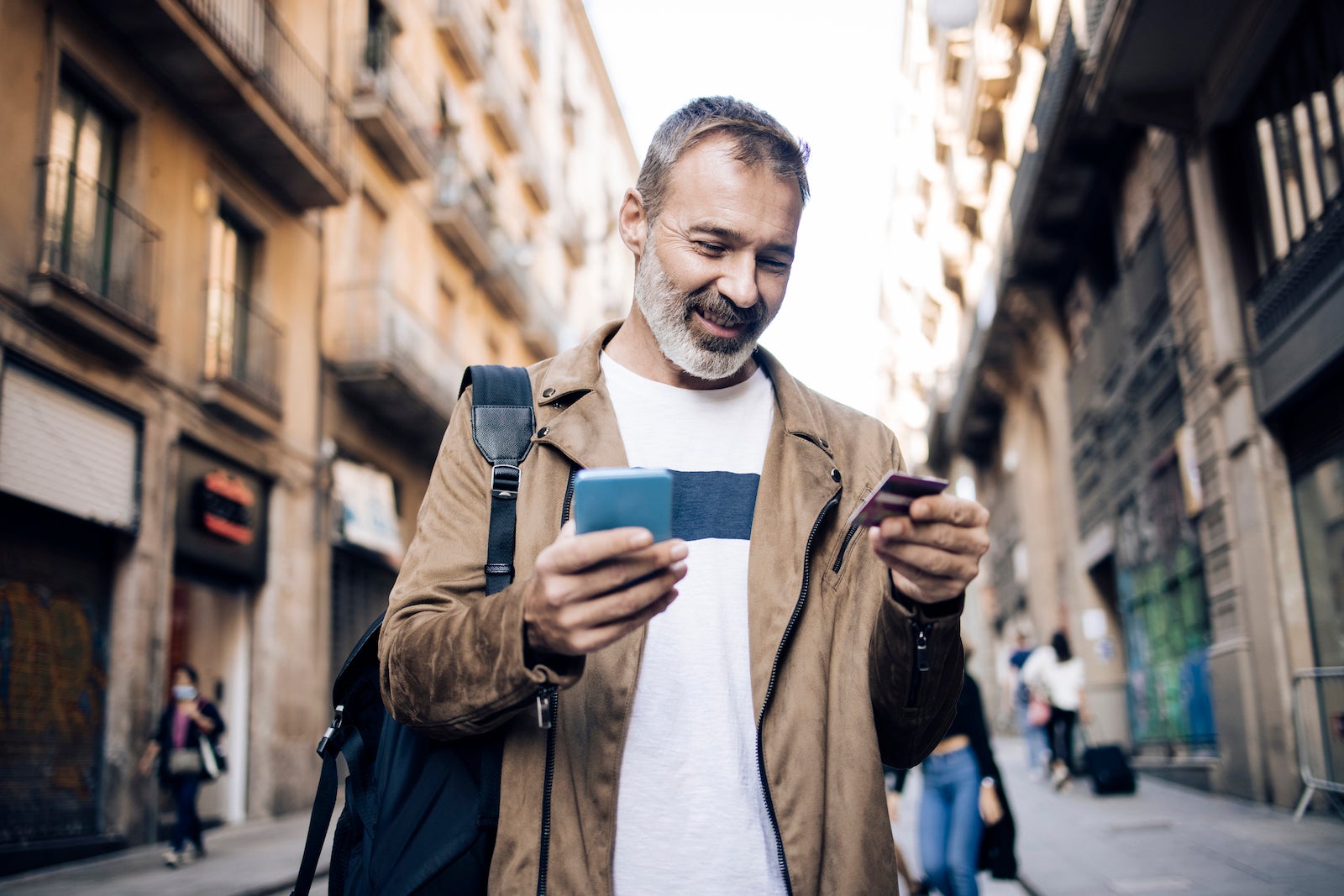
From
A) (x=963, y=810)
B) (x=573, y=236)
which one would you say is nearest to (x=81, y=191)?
(x=963, y=810)

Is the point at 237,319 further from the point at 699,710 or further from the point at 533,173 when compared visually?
the point at 533,173

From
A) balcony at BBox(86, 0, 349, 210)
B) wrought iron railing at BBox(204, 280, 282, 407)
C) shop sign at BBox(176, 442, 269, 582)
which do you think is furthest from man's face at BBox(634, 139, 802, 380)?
wrought iron railing at BBox(204, 280, 282, 407)

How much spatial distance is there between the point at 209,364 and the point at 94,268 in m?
2.18

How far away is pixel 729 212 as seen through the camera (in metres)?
2.07

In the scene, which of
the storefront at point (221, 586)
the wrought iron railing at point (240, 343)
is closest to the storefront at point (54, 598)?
the storefront at point (221, 586)

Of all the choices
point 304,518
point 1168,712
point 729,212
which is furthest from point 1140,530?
point 729,212

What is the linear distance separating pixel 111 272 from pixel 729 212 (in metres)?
11.3

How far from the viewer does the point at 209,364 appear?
44.1 ft

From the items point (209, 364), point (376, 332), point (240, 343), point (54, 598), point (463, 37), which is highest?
point (463, 37)

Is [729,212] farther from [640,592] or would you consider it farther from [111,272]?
[111,272]

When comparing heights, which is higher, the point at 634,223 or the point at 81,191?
the point at 81,191

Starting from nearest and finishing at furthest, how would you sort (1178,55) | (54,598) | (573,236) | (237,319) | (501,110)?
(54,598)
(1178,55)
(237,319)
(501,110)
(573,236)

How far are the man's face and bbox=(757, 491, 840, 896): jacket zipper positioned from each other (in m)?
0.37

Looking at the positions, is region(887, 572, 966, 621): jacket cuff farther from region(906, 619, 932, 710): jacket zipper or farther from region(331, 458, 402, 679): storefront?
region(331, 458, 402, 679): storefront
